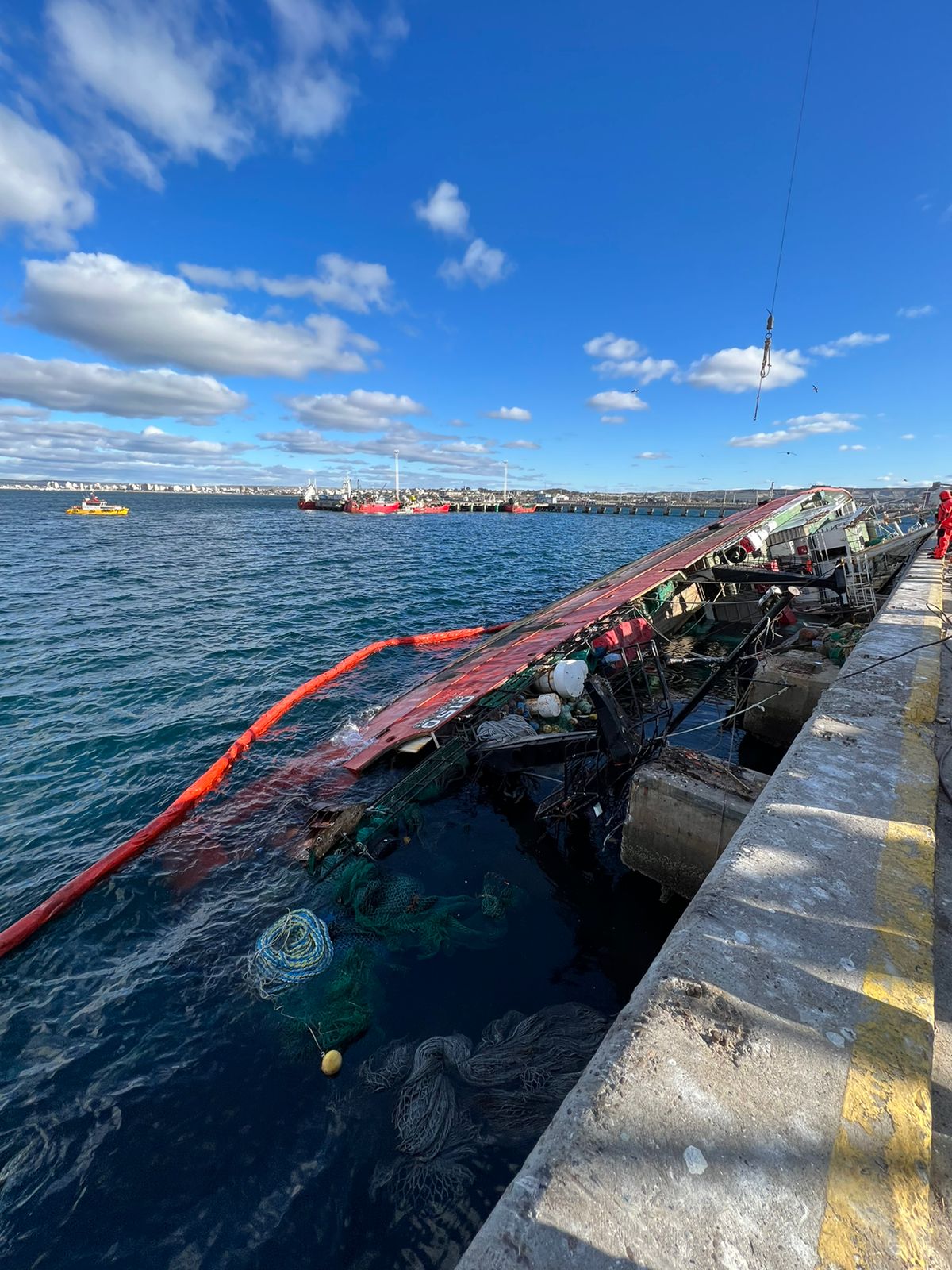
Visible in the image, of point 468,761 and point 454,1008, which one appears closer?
point 454,1008

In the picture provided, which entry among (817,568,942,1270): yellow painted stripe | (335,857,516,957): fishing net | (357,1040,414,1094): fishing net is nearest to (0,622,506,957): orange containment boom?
(335,857,516,957): fishing net

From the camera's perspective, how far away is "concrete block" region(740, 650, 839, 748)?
10234 millimetres

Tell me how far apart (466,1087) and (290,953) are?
9.68 feet

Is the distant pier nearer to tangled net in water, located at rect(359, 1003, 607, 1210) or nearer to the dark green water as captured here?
the dark green water

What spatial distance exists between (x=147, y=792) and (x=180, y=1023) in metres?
5.93

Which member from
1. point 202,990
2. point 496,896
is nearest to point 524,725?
point 496,896

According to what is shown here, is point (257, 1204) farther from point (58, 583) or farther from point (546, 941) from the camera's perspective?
point (58, 583)

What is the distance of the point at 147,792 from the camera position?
35.5 ft

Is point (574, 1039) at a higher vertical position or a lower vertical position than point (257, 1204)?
higher

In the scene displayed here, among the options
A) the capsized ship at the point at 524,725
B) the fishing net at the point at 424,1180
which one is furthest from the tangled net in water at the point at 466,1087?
the capsized ship at the point at 524,725

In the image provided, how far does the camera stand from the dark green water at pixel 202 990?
4480 millimetres

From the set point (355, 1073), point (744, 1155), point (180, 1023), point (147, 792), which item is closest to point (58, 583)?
point (147, 792)

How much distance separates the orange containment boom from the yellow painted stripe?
9.88 metres

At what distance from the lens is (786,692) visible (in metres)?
10.5
